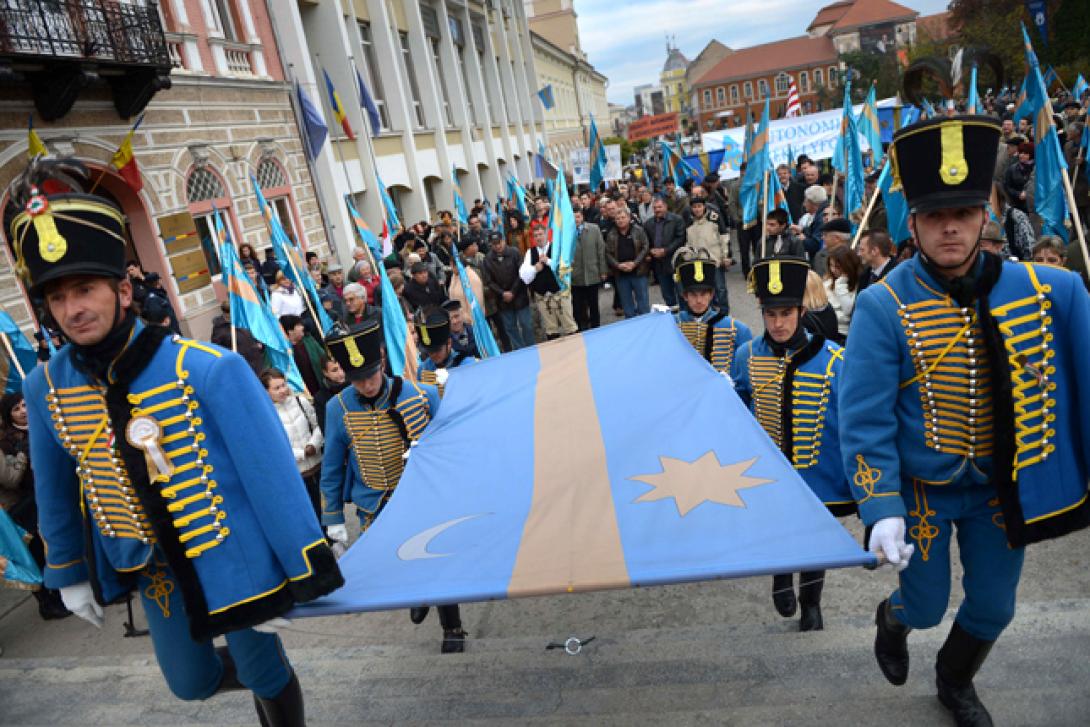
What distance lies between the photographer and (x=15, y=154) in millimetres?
10133

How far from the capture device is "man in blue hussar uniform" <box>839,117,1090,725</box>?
2582 mm

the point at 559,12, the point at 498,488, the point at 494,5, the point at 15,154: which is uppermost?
the point at 559,12

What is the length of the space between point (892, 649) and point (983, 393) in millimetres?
1184

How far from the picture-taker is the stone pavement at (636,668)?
129 inches

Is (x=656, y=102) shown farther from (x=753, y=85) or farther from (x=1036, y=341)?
(x=1036, y=341)

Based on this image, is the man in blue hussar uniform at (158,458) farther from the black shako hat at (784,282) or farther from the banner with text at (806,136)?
the banner with text at (806,136)

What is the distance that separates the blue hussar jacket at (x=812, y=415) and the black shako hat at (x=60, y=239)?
9.96ft

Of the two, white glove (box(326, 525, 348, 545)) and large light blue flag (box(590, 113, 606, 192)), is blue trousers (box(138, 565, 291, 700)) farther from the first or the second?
large light blue flag (box(590, 113, 606, 192))

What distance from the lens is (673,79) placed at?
7087 inches

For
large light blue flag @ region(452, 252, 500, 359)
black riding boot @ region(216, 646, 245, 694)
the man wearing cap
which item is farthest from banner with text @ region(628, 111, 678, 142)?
black riding boot @ region(216, 646, 245, 694)

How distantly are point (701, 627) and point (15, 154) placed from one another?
10.9 m

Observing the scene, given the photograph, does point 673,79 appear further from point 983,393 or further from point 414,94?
point 983,393

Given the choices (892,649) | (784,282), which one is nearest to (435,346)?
(784,282)

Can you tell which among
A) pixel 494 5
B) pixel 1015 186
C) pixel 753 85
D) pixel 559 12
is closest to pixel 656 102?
pixel 753 85
